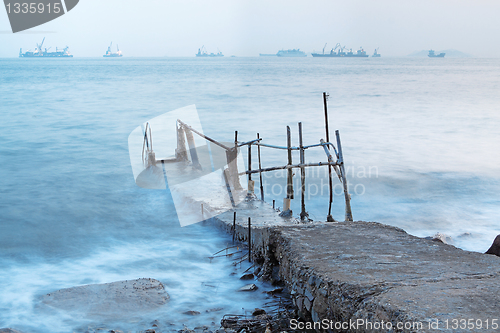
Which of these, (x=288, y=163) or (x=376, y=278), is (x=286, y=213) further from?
(x=376, y=278)

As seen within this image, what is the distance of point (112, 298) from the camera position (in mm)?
5398

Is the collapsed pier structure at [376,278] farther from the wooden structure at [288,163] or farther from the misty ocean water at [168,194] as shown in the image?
the wooden structure at [288,163]

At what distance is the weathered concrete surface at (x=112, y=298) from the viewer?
516cm

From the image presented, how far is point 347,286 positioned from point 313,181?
10.6 m

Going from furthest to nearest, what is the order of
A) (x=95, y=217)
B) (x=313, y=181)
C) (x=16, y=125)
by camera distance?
(x=16, y=125) → (x=313, y=181) → (x=95, y=217)

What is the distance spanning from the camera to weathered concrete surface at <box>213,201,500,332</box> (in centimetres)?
282

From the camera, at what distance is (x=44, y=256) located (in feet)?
25.9

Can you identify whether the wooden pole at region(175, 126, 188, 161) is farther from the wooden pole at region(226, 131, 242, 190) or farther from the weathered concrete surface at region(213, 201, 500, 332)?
the weathered concrete surface at region(213, 201, 500, 332)

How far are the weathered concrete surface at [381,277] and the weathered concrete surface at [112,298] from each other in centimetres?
168

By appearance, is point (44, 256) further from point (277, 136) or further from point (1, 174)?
point (277, 136)

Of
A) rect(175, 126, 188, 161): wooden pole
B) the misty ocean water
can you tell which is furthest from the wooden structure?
the misty ocean water

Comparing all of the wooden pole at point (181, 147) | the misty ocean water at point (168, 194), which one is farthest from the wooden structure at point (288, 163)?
the misty ocean water at point (168, 194)

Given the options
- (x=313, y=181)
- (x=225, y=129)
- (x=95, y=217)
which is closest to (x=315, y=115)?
(x=225, y=129)

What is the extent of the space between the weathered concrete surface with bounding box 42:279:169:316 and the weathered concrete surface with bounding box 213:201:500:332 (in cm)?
168
